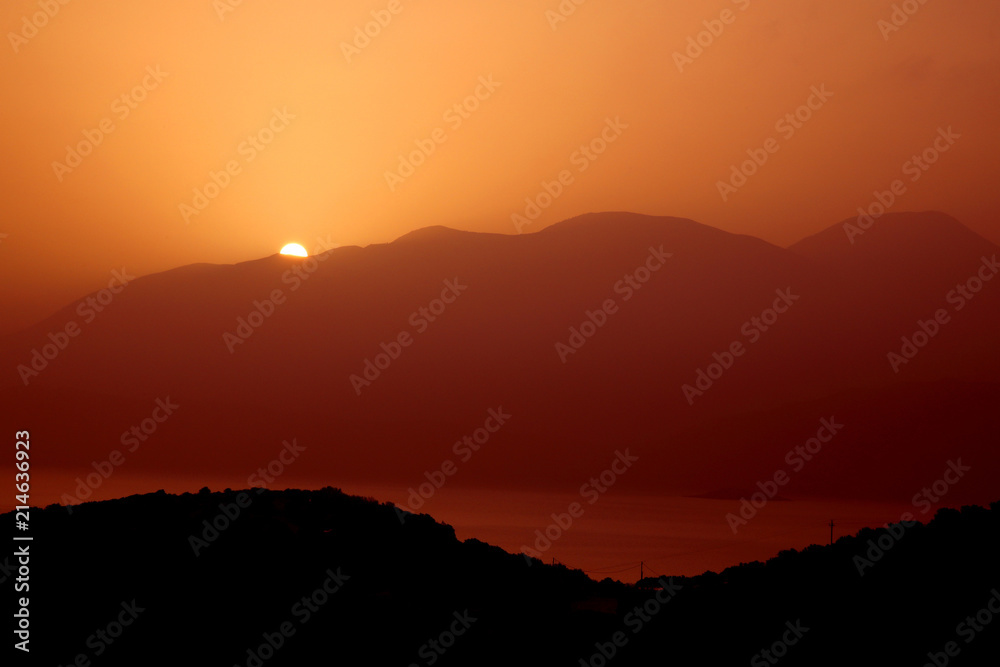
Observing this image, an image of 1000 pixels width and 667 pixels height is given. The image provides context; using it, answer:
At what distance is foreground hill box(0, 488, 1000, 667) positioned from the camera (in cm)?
2902

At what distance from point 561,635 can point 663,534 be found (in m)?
158

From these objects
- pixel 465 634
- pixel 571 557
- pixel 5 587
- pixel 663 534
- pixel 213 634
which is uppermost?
pixel 5 587

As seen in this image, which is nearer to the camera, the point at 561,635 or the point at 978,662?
the point at 978,662

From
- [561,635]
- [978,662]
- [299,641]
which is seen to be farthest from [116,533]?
[978,662]

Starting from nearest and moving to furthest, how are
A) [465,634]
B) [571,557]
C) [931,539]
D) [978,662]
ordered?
[978,662]
[465,634]
[931,539]
[571,557]

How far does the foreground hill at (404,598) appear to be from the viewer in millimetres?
29016

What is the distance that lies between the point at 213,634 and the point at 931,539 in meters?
26.4

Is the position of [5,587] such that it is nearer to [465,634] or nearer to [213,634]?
[213,634]

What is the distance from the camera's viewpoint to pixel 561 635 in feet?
109

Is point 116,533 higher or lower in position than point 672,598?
higher

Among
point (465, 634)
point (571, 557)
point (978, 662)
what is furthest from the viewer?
point (571, 557)

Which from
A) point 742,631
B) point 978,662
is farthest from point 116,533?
point 978,662

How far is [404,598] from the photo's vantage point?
3359 centimetres

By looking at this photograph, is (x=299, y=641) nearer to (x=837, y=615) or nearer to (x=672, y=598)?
(x=672, y=598)
